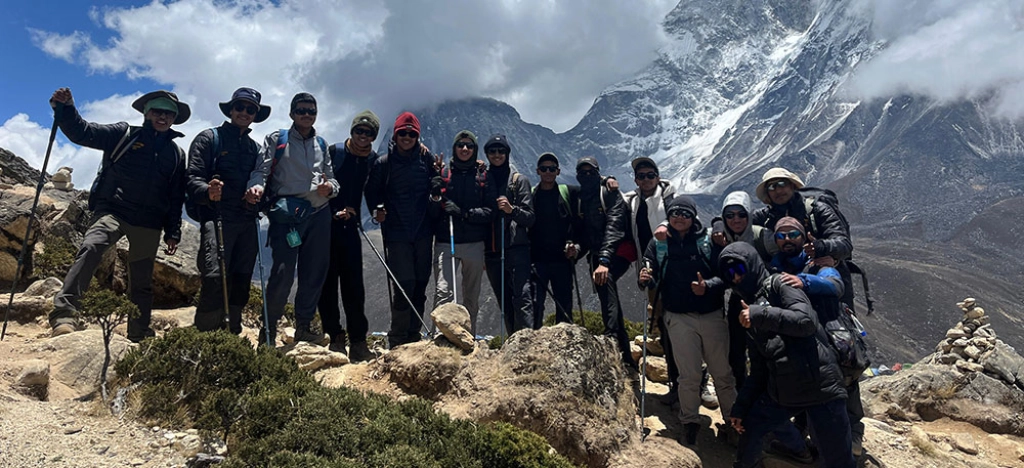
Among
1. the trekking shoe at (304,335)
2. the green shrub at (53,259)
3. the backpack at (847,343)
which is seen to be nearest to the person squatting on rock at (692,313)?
the backpack at (847,343)

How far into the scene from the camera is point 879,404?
950 centimetres

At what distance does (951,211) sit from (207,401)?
694ft

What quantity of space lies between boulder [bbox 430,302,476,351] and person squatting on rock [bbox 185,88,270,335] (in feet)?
7.82

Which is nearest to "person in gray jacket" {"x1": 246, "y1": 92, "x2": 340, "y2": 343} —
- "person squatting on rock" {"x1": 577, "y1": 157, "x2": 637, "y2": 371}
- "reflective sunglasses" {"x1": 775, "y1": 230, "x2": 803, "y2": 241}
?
"person squatting on rock" {"x1": 577, "y1": 157, "x2": 637, "y2": 371}

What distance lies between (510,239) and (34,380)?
513cm

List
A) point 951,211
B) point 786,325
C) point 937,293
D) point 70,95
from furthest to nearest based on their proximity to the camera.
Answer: point 951,211
point 937,293
point 70,95
point 786,325

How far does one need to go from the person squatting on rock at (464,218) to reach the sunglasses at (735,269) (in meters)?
3.13

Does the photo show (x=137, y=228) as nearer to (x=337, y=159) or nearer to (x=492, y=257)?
(x=337, y=159)

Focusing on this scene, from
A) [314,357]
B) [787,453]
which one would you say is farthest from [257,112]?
[787,453]

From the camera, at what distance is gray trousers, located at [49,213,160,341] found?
6.31m

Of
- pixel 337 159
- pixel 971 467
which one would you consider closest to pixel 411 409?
pixel 337 159

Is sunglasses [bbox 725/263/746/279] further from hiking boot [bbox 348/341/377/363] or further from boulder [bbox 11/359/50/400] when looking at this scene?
boulder [bbox 11/359/50/400]

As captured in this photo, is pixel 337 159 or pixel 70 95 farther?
pixel 337 159

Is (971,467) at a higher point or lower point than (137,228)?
lower
